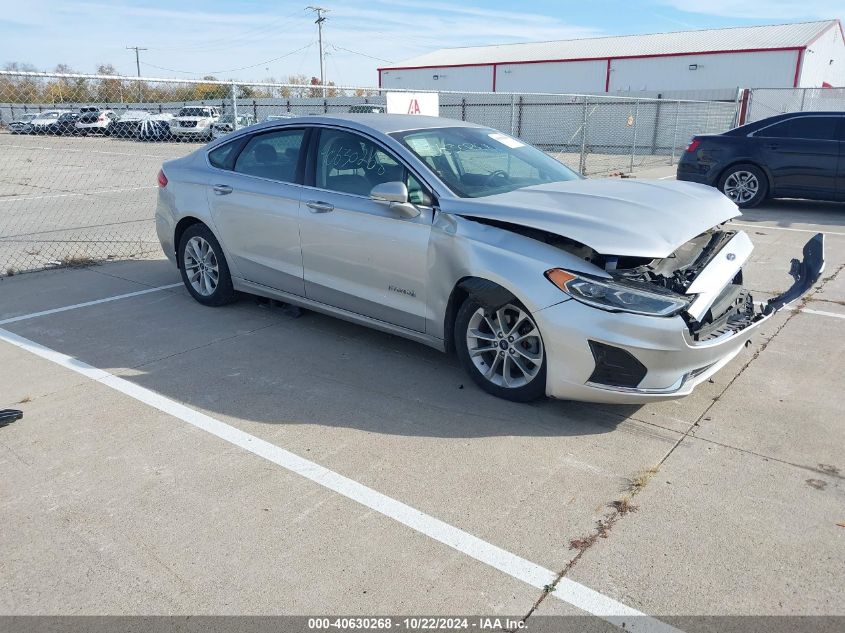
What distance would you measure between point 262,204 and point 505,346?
2.39 m

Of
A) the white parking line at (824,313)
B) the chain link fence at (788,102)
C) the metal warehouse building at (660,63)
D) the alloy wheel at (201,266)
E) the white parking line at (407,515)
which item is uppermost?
the metal warehouse building at (660,63)

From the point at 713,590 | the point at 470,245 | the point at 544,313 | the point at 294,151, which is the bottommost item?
the point at 713,590

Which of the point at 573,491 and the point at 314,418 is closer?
the point at 573,491

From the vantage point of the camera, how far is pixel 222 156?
236 inches

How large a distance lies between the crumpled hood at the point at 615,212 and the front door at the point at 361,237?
0.38 metres

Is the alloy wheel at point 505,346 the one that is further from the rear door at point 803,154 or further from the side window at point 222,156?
the rear door at point 803,154

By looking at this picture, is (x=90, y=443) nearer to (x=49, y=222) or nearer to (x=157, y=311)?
(x=157, y=311)

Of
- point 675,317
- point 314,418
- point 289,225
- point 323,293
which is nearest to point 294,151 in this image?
point 289,225

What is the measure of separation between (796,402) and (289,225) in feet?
12.1

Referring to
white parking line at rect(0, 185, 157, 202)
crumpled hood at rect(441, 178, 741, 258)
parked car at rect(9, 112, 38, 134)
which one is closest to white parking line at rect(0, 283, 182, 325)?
crumpled hood at rect(441, 178, 741, 258)

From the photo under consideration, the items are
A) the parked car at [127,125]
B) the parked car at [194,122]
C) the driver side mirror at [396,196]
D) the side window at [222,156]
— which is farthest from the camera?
the parked car at [127,125]

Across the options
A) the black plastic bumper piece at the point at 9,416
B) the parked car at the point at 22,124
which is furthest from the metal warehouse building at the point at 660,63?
the black plastic bumper piece at the point at 9,416

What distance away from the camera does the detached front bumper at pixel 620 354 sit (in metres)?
3.69

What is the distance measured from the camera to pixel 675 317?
12.2 ft
